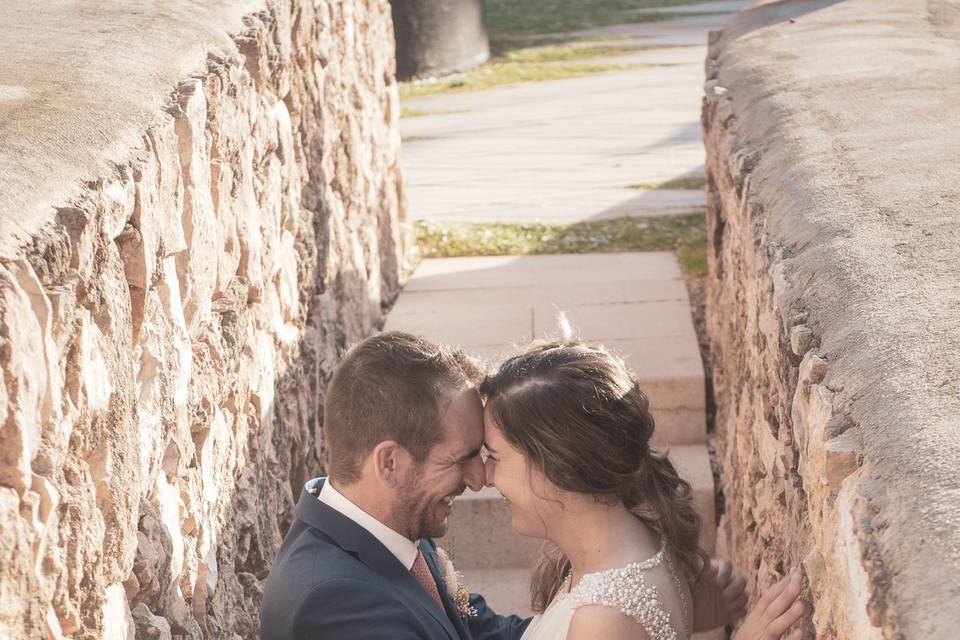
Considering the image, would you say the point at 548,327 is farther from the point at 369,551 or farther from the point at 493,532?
the point at 369,551

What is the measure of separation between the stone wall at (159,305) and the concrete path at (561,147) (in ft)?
11.4

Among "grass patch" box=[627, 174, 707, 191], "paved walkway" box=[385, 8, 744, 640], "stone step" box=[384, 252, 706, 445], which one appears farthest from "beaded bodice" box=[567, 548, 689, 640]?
"grass patch" box=[627, 174, 707, 191]

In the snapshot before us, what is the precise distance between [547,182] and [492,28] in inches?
325

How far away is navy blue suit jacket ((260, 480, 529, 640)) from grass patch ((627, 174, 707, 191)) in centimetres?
642

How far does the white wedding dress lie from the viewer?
2.18 meters

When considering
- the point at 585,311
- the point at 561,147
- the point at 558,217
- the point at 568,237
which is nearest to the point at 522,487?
the point at 585,311

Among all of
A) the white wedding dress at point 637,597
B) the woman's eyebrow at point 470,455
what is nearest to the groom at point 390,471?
the woman's eyebrow at point 470,455

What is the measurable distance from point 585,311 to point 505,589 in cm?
183

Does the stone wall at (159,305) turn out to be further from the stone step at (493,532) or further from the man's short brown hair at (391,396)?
the stone step at (493,532)

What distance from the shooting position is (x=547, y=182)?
9.04 m

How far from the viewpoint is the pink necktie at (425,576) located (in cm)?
257

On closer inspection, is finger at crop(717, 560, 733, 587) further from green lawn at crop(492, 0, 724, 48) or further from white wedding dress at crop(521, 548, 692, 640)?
green lawn at crop(492, 0, 724, 48)

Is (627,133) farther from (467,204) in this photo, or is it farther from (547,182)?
(467,204)

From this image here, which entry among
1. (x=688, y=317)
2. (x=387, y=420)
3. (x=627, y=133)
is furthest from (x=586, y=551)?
(x=627, y=133)
